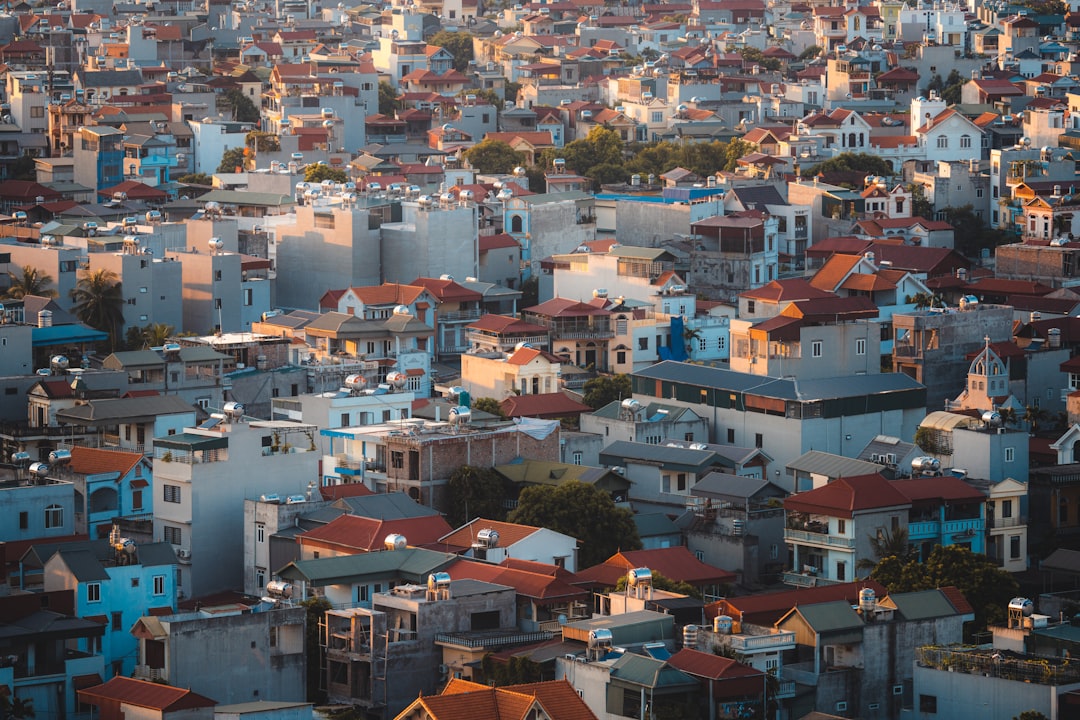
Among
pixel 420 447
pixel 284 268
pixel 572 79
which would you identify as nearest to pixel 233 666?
pixel 420 447

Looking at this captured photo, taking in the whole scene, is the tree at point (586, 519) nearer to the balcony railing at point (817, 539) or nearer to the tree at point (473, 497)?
the tree at point (473, 497)

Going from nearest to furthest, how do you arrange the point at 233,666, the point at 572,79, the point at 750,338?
the point at 233,666
the point at 750,338
the point at 572,79

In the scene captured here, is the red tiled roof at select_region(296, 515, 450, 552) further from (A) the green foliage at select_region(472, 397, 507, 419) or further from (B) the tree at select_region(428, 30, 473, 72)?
(B) the tree at select_region(428, 30, 473, 72)

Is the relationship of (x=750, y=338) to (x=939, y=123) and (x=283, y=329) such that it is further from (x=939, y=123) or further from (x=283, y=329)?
(x=939, y=123)

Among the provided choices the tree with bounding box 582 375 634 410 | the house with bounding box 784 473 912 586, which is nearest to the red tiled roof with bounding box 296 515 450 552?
the house with bounding box 784 473 912 586

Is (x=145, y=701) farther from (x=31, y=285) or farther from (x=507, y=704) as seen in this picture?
(x=31, y=285)

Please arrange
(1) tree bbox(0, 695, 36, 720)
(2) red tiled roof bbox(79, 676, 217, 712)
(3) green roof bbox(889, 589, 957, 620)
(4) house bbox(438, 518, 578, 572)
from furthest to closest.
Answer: (4) house bbox(438, 518, 578, 572)
(3) green roof bbox(889, 589, 957, 620)
(1) tree bbox(0, 695, 36, 720)
(2) red tiled roof bbox(79, 676, 217, 712)
